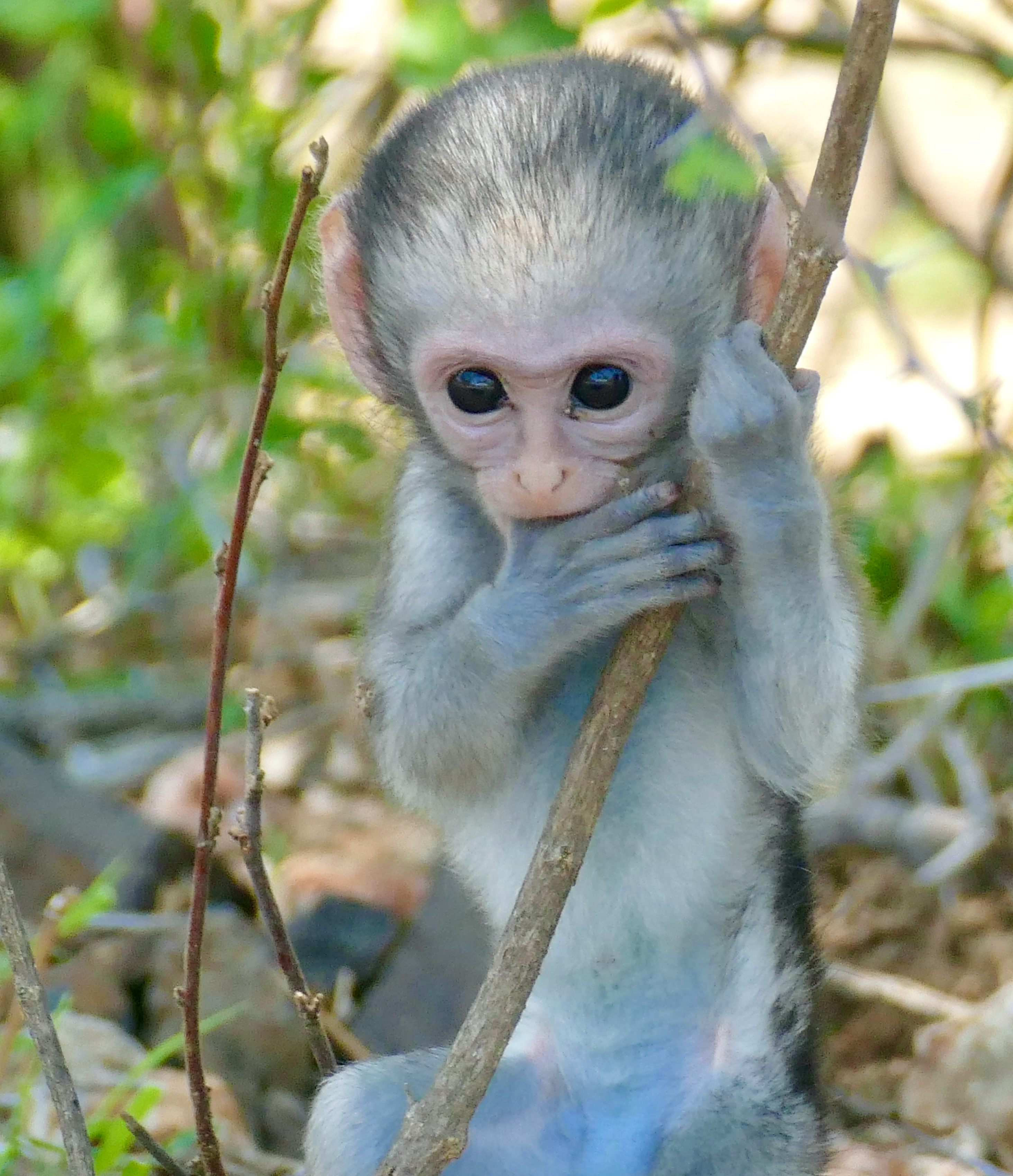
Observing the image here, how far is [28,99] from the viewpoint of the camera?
21.7 feet

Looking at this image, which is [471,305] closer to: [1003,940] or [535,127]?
[535,127]

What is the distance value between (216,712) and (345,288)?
3.47 ft

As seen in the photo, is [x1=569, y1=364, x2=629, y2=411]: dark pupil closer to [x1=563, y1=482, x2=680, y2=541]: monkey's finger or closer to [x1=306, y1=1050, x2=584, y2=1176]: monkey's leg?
[x1=563, y1=482, x2=680, y2=541]: monkey's finger

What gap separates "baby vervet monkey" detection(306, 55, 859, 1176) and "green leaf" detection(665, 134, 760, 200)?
1.02 ft

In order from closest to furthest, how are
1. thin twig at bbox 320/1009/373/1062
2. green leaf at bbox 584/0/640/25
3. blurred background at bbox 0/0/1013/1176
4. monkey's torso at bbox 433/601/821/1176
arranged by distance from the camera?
1. monkey's torso at bbox 433/601/821/1176
2. green leaf at bbox 584/0/640/25
3. thin twig at bbox 320/1009/373/1062
4. blurred background at bbox 0/0/1013/1176

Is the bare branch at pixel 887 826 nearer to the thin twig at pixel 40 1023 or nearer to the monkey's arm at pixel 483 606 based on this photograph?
the monkey's arm at pixel 483 606

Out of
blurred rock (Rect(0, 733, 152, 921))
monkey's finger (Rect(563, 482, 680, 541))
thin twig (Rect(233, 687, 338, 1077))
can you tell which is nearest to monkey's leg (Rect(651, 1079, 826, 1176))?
thin twig (Rect(233, 687, 338, 1077))

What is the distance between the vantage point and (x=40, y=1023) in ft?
10.3

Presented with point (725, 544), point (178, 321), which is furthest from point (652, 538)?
point (178, 321)

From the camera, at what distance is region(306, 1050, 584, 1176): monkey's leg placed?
3.46m

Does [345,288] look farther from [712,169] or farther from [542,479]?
[712,169]

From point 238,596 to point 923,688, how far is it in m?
3.18

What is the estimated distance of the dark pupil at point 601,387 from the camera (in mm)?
3201

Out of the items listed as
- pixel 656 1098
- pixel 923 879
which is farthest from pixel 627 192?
pixel 923 879
